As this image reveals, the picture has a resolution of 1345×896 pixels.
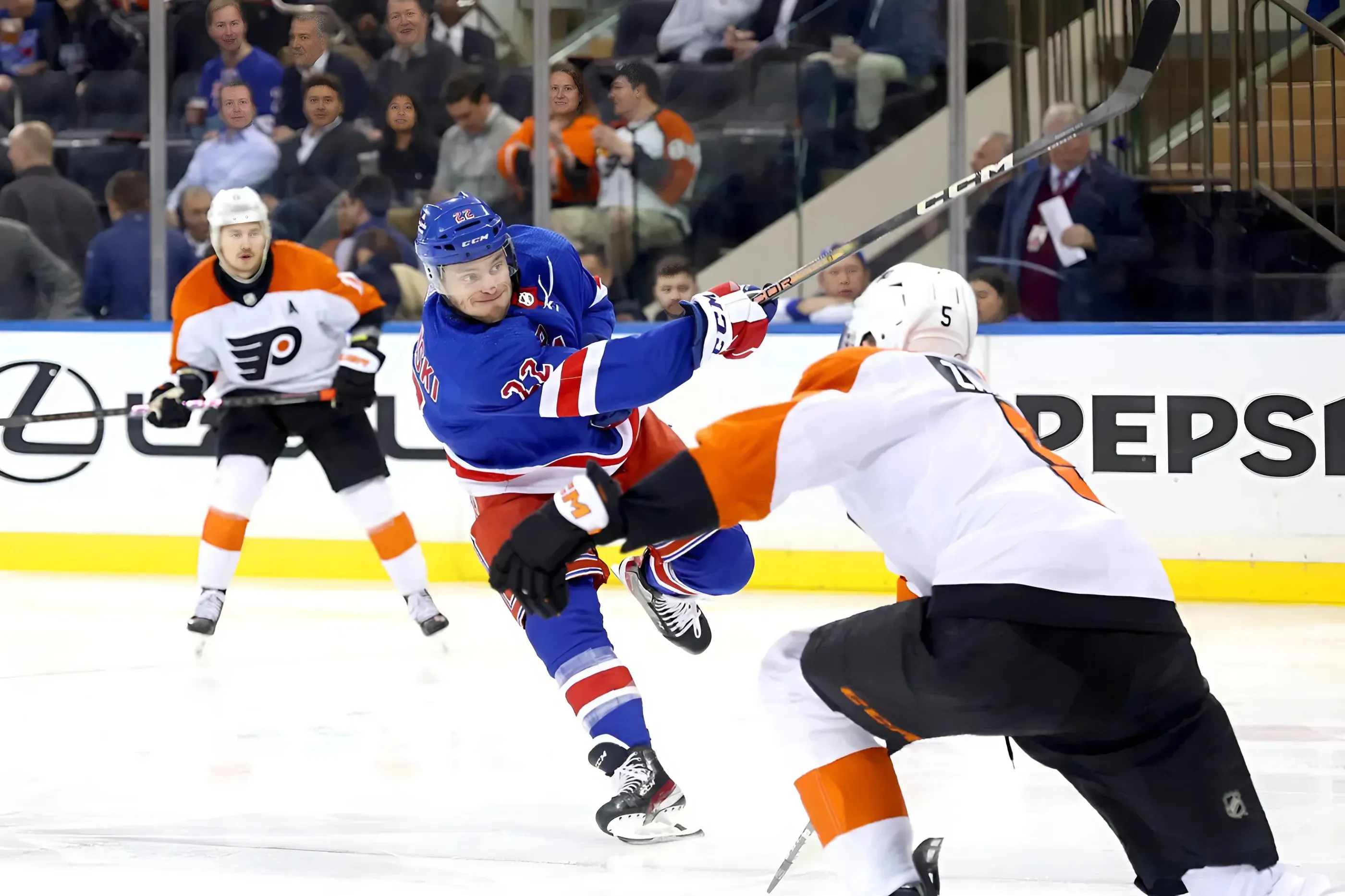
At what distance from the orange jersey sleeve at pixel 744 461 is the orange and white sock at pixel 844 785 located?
25cm

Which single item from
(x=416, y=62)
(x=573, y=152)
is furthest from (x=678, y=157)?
(x=416, y=62)

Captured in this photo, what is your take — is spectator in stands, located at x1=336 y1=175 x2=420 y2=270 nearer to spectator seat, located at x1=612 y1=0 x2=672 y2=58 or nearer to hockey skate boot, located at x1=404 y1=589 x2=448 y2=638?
spectator seat, located at x1=612 y1=0 x2=672 y2=58

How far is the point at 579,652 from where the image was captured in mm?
2664

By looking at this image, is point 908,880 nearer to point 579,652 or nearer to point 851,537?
Result: point 579,652

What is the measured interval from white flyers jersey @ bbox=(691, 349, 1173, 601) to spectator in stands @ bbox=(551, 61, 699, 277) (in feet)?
12.6

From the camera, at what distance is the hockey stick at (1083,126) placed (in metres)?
2.94

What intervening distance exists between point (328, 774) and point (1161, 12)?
78.2 inches

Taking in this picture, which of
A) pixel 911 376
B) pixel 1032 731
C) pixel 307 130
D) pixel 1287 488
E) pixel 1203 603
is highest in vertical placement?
pixel 307 130

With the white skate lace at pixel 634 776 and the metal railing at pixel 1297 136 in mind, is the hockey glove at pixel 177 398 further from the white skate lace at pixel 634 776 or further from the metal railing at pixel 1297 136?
the metal railing at pixel 1297 136

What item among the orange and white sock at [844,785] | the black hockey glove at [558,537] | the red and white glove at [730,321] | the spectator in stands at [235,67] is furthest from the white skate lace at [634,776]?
the spectator in stands at [235,67]

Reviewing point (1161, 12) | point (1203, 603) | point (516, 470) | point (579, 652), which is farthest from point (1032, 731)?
point (1203, 603)

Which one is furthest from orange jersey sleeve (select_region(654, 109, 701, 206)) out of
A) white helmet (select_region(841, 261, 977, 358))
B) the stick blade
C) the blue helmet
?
white helmet (select_region(841, 261, 977, 358))

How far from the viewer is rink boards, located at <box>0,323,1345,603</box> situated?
4832mm

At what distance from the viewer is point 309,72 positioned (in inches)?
229
